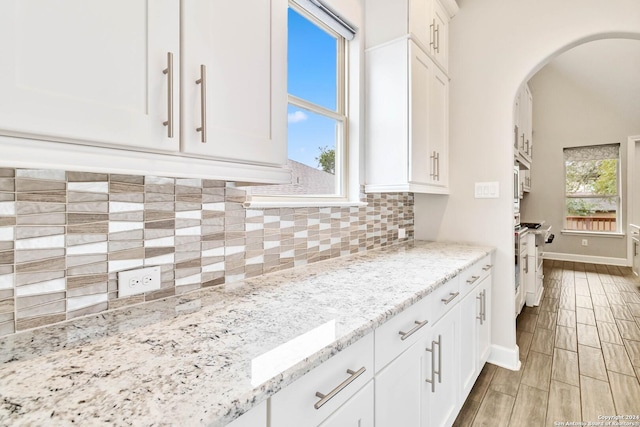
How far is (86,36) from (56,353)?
0.69 metres

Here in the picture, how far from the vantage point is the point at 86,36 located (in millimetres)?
652

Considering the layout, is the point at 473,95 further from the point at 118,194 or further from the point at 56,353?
the point at 56,353

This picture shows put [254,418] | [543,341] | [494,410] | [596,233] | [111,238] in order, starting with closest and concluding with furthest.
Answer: [254,418] < [111,238] < [494,410] < [543,341] < [596,233]

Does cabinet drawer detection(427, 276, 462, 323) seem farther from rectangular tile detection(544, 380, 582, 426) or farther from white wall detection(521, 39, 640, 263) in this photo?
white wall detection(521, 39, 640, 263)

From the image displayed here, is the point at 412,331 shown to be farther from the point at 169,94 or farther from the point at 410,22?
the point at 410,22

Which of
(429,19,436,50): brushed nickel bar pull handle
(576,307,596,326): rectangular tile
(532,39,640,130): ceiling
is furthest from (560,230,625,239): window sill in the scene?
(429,19,436,50): brushed nickel bar pull handle

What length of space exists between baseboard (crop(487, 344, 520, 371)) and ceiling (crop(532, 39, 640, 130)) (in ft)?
14.4

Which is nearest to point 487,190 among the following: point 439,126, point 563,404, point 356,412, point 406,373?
point 439,126

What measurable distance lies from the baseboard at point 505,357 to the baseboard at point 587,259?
4866 millimetres

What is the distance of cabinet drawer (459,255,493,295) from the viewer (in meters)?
1.70

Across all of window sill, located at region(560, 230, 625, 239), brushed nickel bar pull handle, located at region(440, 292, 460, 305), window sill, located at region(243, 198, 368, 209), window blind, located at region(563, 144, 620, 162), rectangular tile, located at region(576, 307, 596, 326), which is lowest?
rectangular tile, located at region(576, 307, 596, 326)

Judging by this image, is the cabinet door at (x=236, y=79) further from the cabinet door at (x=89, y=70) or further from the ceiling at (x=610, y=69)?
the ceiling at (x=610, y=69)

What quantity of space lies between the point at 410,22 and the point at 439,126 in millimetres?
733

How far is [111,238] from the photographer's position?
966mm
